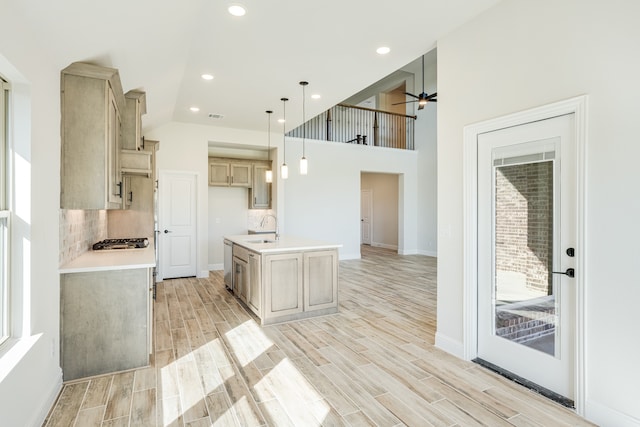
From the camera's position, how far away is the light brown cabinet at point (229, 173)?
732 centimetres

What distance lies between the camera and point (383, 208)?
37.7 ft

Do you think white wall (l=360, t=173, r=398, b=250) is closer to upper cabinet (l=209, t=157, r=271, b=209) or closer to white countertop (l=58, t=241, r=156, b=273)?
upper cabinet (l=209, t=157, r=271, b=209)

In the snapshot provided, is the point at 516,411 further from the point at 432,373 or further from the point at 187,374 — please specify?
the point at 187,374

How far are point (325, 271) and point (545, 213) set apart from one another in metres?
2.49

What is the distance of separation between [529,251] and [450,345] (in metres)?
1.15

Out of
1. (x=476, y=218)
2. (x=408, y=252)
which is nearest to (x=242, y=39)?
(x=476, y=218)

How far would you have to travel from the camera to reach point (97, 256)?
3342 mm

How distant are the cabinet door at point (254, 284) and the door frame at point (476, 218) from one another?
222 centimetres

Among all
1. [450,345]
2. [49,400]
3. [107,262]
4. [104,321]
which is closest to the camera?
[49,400]

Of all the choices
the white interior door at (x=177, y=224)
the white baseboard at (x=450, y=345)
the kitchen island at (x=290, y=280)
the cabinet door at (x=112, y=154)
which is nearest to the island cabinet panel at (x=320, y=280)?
the kitchen island at (x=290, y=280)

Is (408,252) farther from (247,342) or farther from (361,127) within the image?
(247,342)

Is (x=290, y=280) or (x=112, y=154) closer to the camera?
(x=112, y=154)

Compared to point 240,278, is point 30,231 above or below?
above

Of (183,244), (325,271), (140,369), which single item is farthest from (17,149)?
(183,244)
